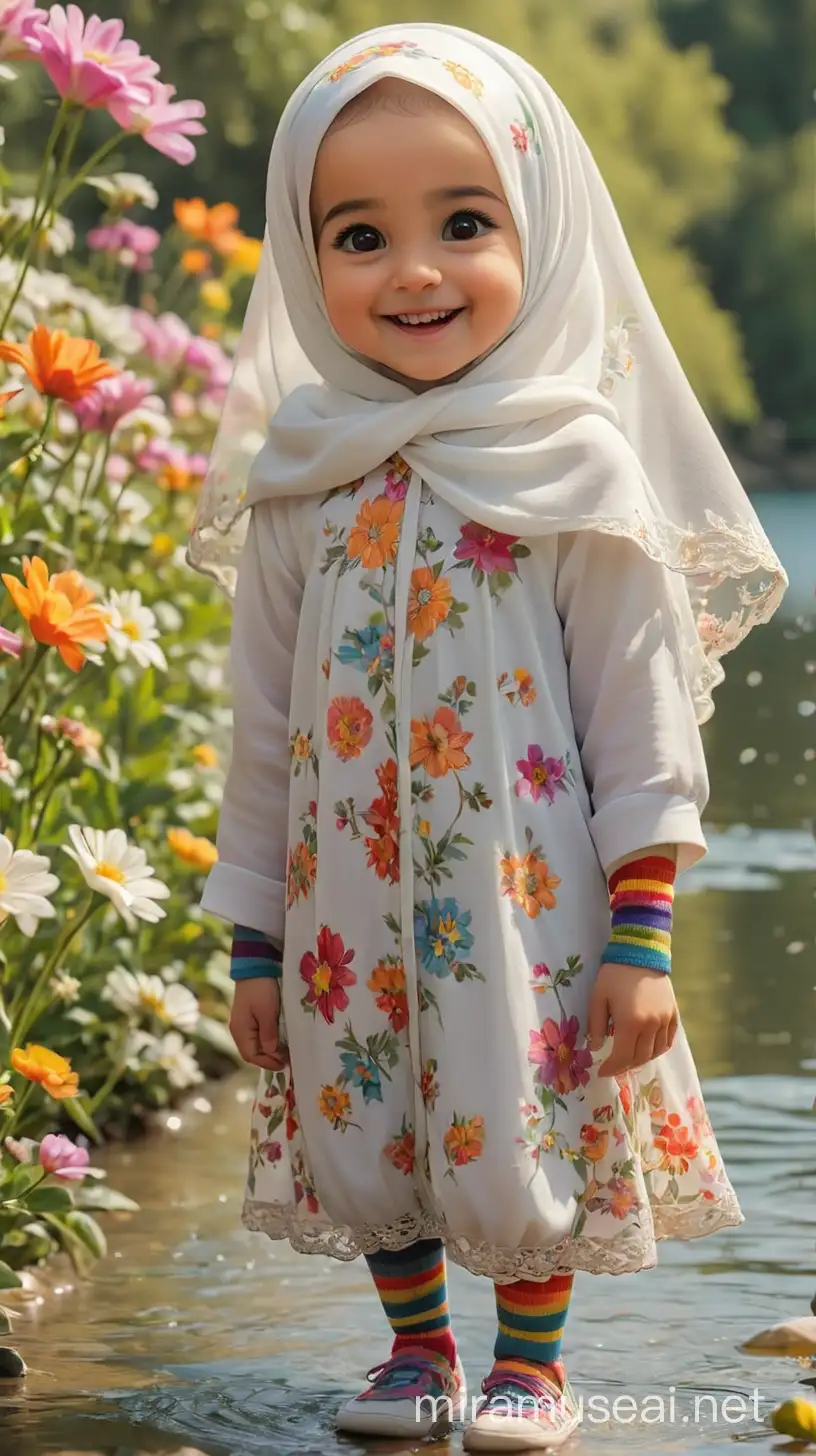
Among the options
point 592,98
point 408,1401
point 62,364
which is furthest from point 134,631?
point 592,98

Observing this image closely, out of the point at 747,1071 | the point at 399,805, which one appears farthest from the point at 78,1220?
the point at 747,1071

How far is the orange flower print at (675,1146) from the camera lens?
233 cm

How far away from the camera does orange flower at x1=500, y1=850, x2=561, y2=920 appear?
221 centimetres

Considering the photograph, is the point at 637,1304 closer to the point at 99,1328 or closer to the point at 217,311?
the point at 99,1328

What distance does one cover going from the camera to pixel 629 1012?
7.18 feet

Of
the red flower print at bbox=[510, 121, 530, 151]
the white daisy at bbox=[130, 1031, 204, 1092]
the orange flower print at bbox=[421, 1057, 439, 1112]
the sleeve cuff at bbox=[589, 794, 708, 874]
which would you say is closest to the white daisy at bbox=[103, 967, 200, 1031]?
the white daisy at bbox=[130, 1031, 204, 1092]

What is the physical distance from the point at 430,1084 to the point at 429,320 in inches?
30.2

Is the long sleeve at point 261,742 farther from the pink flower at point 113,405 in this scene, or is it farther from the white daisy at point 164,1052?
the white daisy at point 164,1052

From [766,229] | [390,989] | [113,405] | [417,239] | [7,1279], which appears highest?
[766,229]

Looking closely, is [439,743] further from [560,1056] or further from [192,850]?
[192,850]

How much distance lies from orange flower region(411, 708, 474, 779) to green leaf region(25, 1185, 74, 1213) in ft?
2.47

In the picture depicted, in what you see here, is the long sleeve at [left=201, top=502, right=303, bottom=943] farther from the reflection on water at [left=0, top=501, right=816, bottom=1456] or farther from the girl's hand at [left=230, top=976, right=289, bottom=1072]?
the reflection on water at [left=0, top=501, right=816, bottom=1456]

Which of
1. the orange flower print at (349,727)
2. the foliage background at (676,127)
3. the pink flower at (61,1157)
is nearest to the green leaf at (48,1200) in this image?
the pink flower at (61,1157)

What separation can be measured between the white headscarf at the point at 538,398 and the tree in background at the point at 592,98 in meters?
9.56
